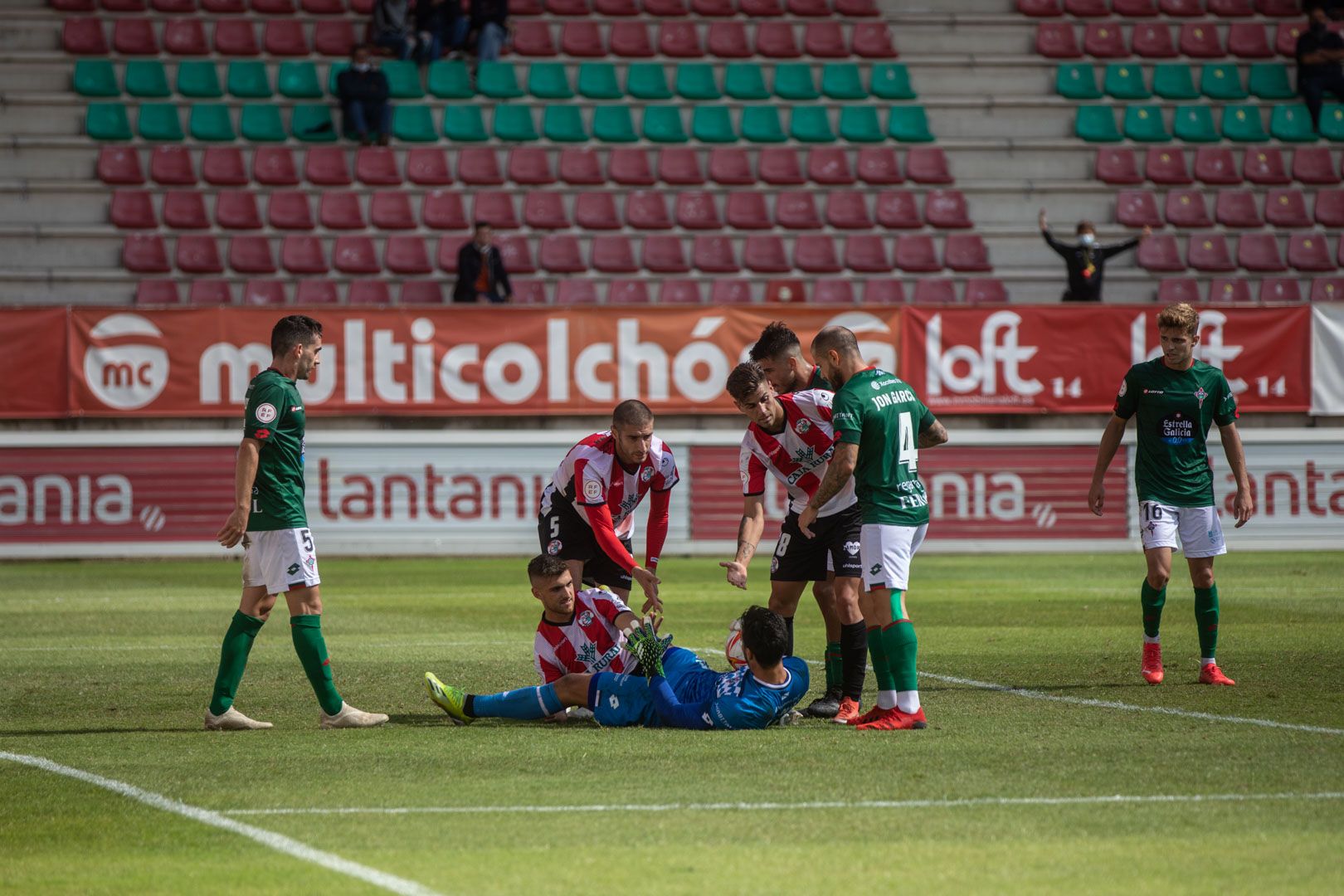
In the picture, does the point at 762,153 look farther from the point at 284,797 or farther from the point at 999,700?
the point at 284,797

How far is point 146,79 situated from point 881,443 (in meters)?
21.7

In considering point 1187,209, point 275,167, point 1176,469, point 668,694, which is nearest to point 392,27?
point 275,167

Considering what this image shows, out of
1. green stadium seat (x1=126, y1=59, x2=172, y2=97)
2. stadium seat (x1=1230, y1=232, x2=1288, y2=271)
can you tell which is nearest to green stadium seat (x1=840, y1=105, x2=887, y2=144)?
stadium seat (x1=1230, y1=232, x2=1288, y2=271)

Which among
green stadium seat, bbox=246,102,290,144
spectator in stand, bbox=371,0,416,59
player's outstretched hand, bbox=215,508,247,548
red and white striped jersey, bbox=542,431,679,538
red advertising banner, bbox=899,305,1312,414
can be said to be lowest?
player's outstretched hand, bbox=215,508,247,548

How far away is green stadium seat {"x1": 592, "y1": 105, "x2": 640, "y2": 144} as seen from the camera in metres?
26.9

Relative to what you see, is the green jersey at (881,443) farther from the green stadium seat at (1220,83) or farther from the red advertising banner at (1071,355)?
the green stadium seat at (1220,83)

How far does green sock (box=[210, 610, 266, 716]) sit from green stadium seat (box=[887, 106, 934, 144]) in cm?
2074

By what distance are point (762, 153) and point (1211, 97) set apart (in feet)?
26.9

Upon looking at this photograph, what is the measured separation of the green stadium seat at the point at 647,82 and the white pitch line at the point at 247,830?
21.3 m

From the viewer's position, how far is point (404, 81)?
2723 cm

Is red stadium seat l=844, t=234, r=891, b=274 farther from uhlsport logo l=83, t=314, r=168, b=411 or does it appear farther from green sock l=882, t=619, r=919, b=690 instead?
green sock l=882, t=619, r=919, b=690

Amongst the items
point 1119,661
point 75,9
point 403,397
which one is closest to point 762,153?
point 403,397

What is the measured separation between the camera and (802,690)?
8297 millimetres

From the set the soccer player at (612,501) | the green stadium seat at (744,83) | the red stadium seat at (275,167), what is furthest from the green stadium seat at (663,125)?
the soccer player at (612,501)
